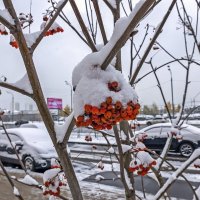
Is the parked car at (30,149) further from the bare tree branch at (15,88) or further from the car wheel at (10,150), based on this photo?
the bare tree branch at (15,88)

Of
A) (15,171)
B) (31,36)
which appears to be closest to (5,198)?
(15,171)

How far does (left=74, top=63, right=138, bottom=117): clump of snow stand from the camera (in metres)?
1.03

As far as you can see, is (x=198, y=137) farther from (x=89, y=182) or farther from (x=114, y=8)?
(x=114, y=8)

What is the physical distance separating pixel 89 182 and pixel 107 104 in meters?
8.55

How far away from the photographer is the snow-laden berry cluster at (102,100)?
1010mm

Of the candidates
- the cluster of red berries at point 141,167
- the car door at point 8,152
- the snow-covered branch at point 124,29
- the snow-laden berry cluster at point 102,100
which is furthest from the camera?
the car door at point 8,152

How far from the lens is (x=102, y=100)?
3.33ft

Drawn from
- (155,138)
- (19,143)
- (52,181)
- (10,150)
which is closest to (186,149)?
(155,138)

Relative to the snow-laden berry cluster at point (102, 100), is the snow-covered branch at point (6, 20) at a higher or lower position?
higher

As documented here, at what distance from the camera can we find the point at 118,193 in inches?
308

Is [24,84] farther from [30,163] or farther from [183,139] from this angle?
[183,139]

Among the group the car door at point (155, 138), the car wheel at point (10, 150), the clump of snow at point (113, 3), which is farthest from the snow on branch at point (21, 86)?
the car door at point (155, 138)

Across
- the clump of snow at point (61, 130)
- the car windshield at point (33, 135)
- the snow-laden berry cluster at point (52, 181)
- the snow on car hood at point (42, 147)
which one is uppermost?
the clump of snow at point (61, 130)

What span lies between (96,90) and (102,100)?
0.13 feet
